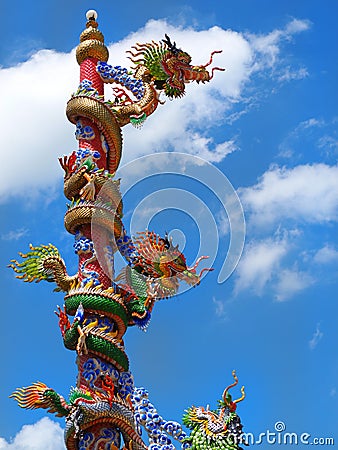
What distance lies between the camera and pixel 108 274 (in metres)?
15.1

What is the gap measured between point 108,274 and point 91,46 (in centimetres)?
541

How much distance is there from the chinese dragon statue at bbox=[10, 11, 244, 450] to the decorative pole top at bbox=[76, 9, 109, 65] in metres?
0.03

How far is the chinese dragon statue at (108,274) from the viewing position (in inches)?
534

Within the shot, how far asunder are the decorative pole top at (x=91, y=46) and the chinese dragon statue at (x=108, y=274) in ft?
0.09

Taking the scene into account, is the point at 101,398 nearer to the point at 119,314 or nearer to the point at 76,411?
the point at 76,411

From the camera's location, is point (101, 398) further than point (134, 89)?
No

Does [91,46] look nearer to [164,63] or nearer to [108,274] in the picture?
[164,63]

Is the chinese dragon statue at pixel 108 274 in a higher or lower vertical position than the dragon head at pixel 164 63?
lower

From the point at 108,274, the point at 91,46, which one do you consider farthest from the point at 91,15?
the point at 108,274

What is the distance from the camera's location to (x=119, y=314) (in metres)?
14.7

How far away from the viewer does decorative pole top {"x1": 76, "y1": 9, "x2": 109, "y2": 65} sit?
678 inches

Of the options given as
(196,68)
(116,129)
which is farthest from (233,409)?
(196,68)

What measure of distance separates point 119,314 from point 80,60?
6093mm

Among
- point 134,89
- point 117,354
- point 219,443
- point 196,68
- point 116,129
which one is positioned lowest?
point 219,443
